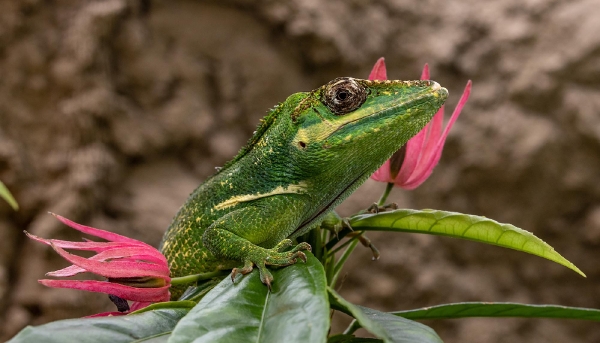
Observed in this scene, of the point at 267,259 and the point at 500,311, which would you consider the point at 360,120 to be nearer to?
the point at 267,259

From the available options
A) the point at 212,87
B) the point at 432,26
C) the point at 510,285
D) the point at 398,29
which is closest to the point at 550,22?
the point at 432,26

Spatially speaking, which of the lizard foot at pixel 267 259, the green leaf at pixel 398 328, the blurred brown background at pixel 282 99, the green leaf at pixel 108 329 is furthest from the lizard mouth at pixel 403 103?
the blurred brown background at pixel 282 99

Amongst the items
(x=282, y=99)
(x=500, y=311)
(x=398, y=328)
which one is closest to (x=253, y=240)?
(x=398, y=328)

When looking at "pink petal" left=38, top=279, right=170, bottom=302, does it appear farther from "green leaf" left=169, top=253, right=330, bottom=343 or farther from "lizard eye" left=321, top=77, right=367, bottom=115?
"lizard eye" left=321, top=77, right=367, bottom=115

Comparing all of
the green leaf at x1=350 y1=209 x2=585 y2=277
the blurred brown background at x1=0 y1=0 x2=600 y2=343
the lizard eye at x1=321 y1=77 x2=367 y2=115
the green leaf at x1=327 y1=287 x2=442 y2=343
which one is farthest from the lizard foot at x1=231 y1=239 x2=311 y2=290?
the blurred brown background at x1=0 y1=0 x2=600 y2=343

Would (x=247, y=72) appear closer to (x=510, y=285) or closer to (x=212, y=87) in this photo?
(x=212, y=87)
